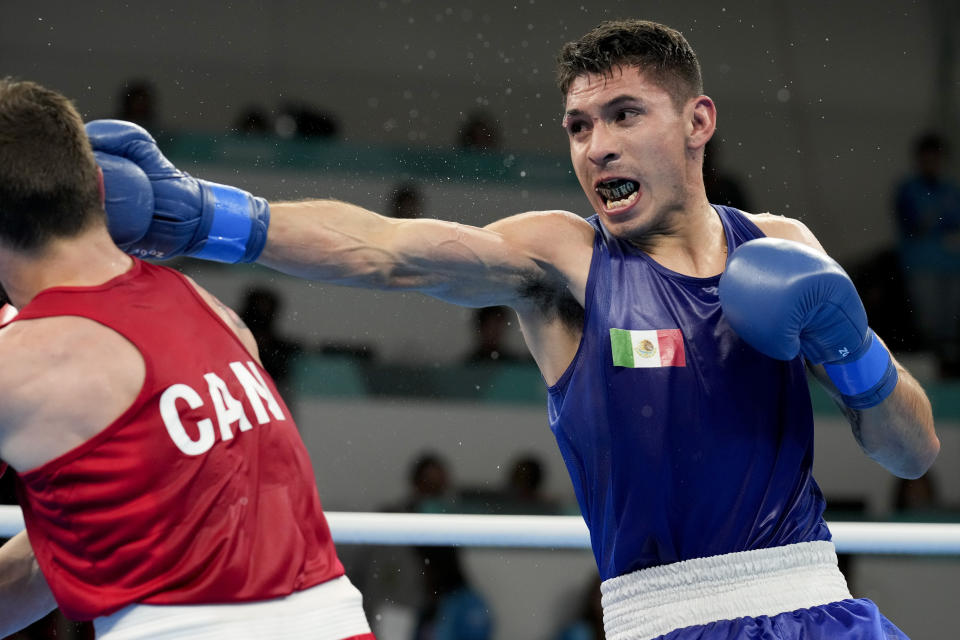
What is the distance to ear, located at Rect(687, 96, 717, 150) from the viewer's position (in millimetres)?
2434

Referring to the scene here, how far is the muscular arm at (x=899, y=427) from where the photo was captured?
2256mm

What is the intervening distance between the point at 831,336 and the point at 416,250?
827 mm

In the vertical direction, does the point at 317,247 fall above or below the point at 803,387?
above

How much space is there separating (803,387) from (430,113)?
5.83 m

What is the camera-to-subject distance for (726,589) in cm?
210

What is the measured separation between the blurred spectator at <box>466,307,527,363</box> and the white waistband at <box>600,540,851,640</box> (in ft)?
14.5

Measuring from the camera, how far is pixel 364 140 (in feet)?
24.8

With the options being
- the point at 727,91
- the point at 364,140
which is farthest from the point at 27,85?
the point at 727,91

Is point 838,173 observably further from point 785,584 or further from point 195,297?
point 195,297

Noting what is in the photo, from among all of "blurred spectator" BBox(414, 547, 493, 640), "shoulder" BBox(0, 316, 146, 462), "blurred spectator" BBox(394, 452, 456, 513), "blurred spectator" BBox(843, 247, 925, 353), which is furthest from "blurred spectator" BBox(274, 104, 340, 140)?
"shoulder" BBox(0, 316, 146, 462)

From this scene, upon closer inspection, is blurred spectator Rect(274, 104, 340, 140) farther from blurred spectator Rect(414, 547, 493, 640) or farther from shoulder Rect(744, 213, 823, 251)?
shoulder Rect(744, 213, 823, 251)

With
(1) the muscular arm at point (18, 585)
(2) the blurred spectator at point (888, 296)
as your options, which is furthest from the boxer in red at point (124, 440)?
(2) the blurred spectator at point (888, 296)

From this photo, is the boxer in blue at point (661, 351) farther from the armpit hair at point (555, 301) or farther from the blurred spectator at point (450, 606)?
the blurred spectator at point (450, 606)

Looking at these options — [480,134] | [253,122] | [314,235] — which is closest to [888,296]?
[480,134]
